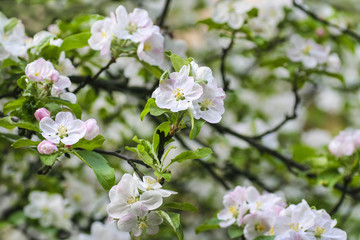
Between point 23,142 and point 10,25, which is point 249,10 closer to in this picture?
point 10,25

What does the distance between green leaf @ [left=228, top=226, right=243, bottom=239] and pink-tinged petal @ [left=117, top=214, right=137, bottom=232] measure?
31 cm

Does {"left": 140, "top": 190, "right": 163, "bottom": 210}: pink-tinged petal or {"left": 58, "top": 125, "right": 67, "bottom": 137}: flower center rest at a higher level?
{"left": 58, "top": 125, "right": 67, "bottom": 137}: flower center

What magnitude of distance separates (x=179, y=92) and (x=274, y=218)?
0.42 m

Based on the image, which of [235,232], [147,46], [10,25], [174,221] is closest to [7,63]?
[10,25]

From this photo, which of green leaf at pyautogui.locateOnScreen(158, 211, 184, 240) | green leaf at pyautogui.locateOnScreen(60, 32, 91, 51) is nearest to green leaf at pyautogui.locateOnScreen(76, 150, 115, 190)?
green leaf at pyautogui.locateOnScreen(158, 211, 184, 240)

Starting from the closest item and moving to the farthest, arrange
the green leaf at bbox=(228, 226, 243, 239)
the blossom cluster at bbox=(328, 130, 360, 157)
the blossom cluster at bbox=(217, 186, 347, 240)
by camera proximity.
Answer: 1. the blossom cluster at bbox=(217, 186, 347, 240)
2. the green leaf at bbox=(228, 226, 243, 239)
3. the blossom cluster at bbox=(328, 130, 360, 157)

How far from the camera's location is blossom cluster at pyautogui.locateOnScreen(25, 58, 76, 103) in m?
1.02

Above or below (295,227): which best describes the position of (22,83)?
above

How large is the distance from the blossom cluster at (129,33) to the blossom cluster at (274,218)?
0.45 meters

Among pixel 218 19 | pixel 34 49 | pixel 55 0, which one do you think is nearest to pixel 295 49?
pixel 218 19

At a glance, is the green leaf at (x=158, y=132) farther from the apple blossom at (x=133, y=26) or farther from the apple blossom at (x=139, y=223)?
the apple blossom at (x=133, y=26)

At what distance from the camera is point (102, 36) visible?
1.19 meters

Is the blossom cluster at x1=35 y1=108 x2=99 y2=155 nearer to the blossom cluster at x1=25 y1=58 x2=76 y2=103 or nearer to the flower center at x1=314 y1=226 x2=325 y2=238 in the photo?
the blossom cluster at x1=25 y1=58 x2=76 y2=103

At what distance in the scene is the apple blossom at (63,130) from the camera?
94 cm
